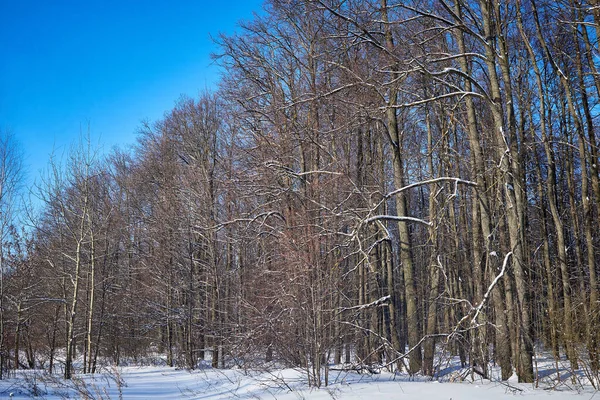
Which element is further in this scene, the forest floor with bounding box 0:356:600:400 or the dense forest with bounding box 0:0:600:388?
the dense forest with bounding box 0:0:600:388

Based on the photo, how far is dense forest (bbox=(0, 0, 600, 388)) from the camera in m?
9.56

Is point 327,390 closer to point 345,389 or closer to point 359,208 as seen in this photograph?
point 345,389

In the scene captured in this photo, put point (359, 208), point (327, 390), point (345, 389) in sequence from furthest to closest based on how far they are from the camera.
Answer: point (359, 208) → point (345, 389) → point (327, 390)

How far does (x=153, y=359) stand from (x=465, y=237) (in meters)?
15.9

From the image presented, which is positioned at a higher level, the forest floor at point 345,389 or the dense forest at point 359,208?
the dense forest at point 359,208

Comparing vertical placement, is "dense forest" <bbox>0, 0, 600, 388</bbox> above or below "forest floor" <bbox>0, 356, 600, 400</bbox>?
above

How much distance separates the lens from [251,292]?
1202 cm

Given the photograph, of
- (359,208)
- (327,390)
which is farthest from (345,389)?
(359,208)

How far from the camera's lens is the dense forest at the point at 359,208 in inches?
376

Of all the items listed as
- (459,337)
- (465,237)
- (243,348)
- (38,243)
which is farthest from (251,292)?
(38,243)

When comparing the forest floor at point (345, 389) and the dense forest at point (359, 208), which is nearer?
the forest floor at point (345, 389)

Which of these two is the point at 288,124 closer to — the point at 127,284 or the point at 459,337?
the point at 459,337

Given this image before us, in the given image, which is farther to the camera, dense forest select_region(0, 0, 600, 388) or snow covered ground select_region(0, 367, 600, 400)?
dense forest select_region(0, 0, 600, 388)

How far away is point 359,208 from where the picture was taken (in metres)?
11.7
